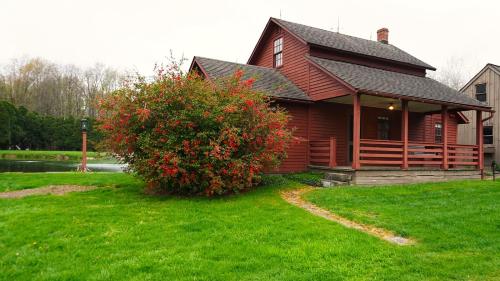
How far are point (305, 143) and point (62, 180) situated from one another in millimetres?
8536

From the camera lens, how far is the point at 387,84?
44.0 feet

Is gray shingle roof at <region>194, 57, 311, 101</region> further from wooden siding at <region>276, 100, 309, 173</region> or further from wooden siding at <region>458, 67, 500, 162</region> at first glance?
wooden siding at <region>458, 67, 500, 162</region>

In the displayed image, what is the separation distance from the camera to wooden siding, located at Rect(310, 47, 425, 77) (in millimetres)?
15242

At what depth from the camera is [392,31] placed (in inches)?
3236

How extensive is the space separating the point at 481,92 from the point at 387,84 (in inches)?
495

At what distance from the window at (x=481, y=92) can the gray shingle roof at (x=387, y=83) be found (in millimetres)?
7588

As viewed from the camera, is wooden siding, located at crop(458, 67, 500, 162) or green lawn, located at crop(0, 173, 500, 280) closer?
green lawn, located at crop(0, 173, 500, 280)

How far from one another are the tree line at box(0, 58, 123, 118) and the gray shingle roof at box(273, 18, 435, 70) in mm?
45235

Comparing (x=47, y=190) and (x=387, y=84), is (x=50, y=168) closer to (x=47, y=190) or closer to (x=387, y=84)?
(x=47, y=190)

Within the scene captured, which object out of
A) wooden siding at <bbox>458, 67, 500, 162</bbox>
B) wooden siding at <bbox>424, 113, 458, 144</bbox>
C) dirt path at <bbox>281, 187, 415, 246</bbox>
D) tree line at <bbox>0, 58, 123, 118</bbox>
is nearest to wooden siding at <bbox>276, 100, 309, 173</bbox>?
dirt path at <bbox>281, 187, 415, 246</bbox>

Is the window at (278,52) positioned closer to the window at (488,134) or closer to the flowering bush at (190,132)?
the flowering bush at (190,132)

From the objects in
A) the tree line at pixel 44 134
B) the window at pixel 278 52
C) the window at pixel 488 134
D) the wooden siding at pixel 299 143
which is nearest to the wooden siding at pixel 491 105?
the window at pixel 488 134

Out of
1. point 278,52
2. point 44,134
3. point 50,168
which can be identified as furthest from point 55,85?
point 278,52

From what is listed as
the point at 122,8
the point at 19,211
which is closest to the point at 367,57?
the point at 19,211
